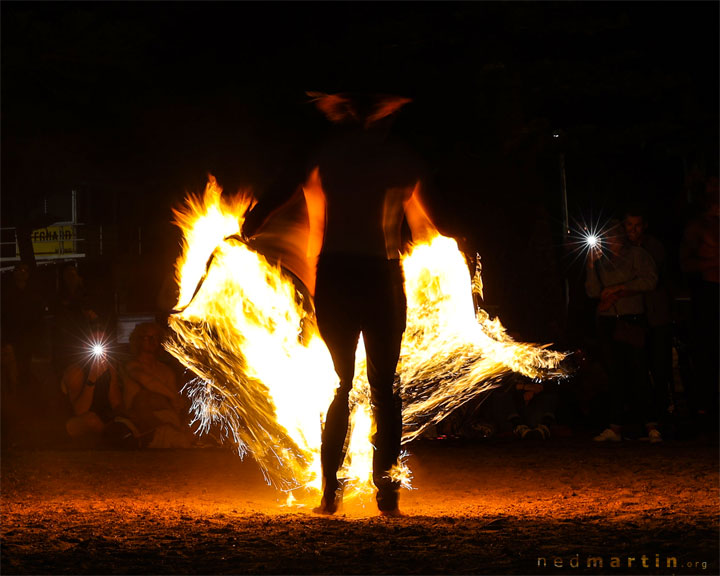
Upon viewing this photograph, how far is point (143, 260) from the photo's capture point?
85.1ft

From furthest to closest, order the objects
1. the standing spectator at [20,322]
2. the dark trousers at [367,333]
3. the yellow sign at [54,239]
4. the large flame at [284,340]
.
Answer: the yellow sign at [54,239], the standing spectator at [20,322], the large flame at [284,340], the dark trousers at [367,333]

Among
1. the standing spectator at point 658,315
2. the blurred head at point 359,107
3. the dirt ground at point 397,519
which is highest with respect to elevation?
the blurred head at point 359,107

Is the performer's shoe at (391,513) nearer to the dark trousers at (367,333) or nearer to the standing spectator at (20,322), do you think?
the dark trousers at (367,333)

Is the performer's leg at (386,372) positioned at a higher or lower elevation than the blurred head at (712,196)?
lower

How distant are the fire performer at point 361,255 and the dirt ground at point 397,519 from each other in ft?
1.54

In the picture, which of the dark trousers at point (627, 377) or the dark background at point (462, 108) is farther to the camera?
the dark background at point (462, 108)

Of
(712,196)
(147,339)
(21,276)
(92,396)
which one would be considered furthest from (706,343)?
(21,276)

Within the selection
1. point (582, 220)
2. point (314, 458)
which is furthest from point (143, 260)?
point (314, 458)

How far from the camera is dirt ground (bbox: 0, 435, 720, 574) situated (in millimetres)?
4773

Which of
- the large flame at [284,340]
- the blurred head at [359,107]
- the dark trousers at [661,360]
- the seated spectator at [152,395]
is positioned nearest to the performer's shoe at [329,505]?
the large flame at [284,340]

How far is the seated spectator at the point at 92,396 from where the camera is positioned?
33.1ft

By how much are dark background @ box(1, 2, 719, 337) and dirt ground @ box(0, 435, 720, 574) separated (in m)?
4.84

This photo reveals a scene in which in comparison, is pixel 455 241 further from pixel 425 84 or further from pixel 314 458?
pixel 425 84

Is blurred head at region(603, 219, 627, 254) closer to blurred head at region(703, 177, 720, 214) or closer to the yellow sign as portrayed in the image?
blurred head at region(703, 177, 720, 214)
